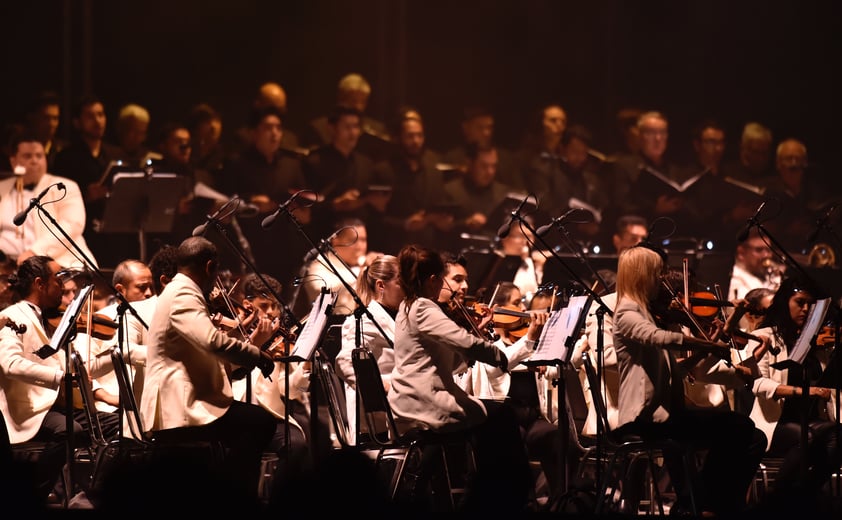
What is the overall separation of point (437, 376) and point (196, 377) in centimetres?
98

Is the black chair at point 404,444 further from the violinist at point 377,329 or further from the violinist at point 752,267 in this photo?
the violinist at point 752,267

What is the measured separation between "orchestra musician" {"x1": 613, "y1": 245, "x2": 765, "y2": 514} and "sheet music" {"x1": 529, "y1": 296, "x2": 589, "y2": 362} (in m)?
0.17

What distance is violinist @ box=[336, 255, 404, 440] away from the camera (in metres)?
5.47

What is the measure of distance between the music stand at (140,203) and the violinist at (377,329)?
3.57 m

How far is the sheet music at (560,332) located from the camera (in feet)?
15.3

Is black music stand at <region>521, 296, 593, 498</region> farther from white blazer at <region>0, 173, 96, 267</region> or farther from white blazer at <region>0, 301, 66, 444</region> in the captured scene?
white blazer at <region>0, 173, 96, 267</region>

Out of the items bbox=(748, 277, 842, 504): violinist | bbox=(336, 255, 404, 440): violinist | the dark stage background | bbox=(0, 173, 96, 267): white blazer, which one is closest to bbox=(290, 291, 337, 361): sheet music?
bbox=(336, 255, 404, 440): violinist

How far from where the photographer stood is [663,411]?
15.6 feet

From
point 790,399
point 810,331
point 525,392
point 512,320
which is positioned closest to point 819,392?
point 790,399

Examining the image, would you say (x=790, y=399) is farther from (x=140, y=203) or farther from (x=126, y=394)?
(x=140, y=203)

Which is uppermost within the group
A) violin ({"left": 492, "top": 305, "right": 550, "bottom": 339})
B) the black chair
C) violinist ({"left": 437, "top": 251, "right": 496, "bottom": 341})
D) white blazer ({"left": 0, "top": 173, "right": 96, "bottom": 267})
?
white blazer ({"left": 0, "top": 173, "right": 96, "bottom": 267})

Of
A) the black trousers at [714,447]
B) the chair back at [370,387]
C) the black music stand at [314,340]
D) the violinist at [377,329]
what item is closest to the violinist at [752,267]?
the violinist at [377,329]

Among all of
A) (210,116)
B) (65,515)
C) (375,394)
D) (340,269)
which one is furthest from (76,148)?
(65,515)

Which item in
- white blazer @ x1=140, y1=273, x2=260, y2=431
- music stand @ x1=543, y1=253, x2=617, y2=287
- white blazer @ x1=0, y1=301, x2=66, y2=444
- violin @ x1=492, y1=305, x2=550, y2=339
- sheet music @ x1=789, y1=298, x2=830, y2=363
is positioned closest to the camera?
white blazer @ x1=140, y1=273, x2=260, y2=431
